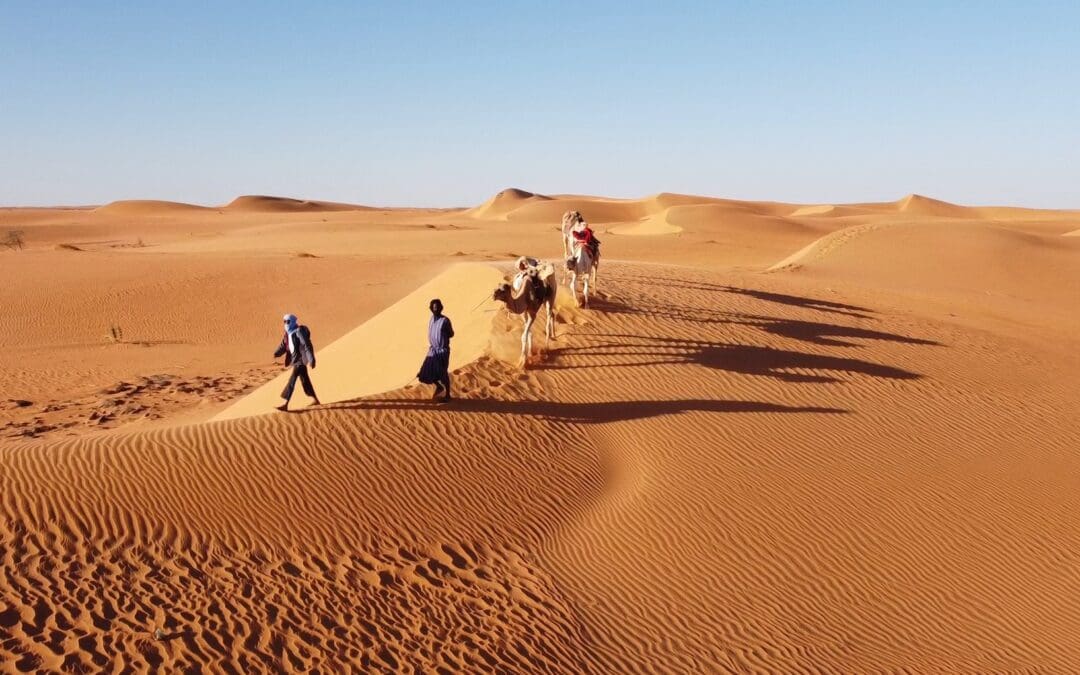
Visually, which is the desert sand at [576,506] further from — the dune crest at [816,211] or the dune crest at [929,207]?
the dune crest at [929,207]

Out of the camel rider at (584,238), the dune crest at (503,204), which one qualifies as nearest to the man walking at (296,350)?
the camel rider at (584,238)

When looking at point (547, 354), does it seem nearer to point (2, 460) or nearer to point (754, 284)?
point (2, 460)

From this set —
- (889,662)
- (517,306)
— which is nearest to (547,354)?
(517,306)

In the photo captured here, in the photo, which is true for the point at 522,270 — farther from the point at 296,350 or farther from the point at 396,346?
the point at 396,346

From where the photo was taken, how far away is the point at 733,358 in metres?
13.4

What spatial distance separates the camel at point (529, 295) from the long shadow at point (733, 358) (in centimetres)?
59

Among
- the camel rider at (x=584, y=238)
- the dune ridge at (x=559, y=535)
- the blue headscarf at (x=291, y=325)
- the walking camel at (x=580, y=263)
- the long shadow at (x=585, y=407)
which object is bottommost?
the dune ridge at (x=559, y=535)

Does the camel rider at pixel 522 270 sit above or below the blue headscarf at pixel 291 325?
above

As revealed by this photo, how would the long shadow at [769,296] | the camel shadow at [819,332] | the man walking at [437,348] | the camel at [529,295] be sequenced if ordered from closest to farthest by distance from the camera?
the man walking at [437,348] → the camel at [529,295] → the camel shadow at [819,332] → the long shadow at [769,296]

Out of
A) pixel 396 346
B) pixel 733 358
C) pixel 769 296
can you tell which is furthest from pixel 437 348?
pixel 769 296

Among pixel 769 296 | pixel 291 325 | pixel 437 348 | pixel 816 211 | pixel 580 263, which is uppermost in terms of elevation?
pixel 580 263

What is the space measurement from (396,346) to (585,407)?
5.74 meters

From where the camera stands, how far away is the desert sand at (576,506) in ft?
21.7

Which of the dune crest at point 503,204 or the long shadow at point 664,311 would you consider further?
the dune crest at point 503,204
